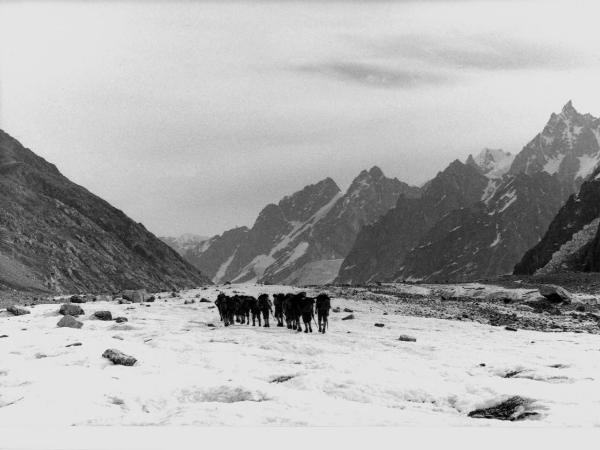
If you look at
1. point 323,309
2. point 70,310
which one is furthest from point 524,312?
point 70,310

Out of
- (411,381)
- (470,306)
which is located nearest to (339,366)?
(411,381)

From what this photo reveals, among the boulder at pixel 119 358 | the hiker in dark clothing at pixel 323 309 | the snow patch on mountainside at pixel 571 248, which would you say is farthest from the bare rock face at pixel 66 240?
the snow patch on mountainside at pixel 571 248

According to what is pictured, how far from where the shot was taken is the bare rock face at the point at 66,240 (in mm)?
101625

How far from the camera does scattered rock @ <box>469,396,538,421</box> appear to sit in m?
12.6

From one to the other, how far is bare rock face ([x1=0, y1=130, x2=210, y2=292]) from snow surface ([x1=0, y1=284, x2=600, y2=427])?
66.9 m

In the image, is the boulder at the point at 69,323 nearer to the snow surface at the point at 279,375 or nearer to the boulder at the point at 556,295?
the snow surface at the point at 279,375

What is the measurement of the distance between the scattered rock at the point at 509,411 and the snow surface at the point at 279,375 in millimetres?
264

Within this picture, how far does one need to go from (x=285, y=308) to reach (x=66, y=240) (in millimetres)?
105447

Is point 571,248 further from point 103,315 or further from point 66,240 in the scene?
point 103,315

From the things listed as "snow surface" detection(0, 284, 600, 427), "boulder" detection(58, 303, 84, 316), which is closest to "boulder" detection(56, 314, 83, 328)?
"snow surface" detection(0, 284, 600, 427)

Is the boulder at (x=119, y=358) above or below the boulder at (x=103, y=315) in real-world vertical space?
above

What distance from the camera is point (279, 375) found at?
16.7 meters

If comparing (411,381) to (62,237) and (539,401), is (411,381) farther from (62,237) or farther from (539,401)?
(62,237)

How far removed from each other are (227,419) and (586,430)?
277 inches
